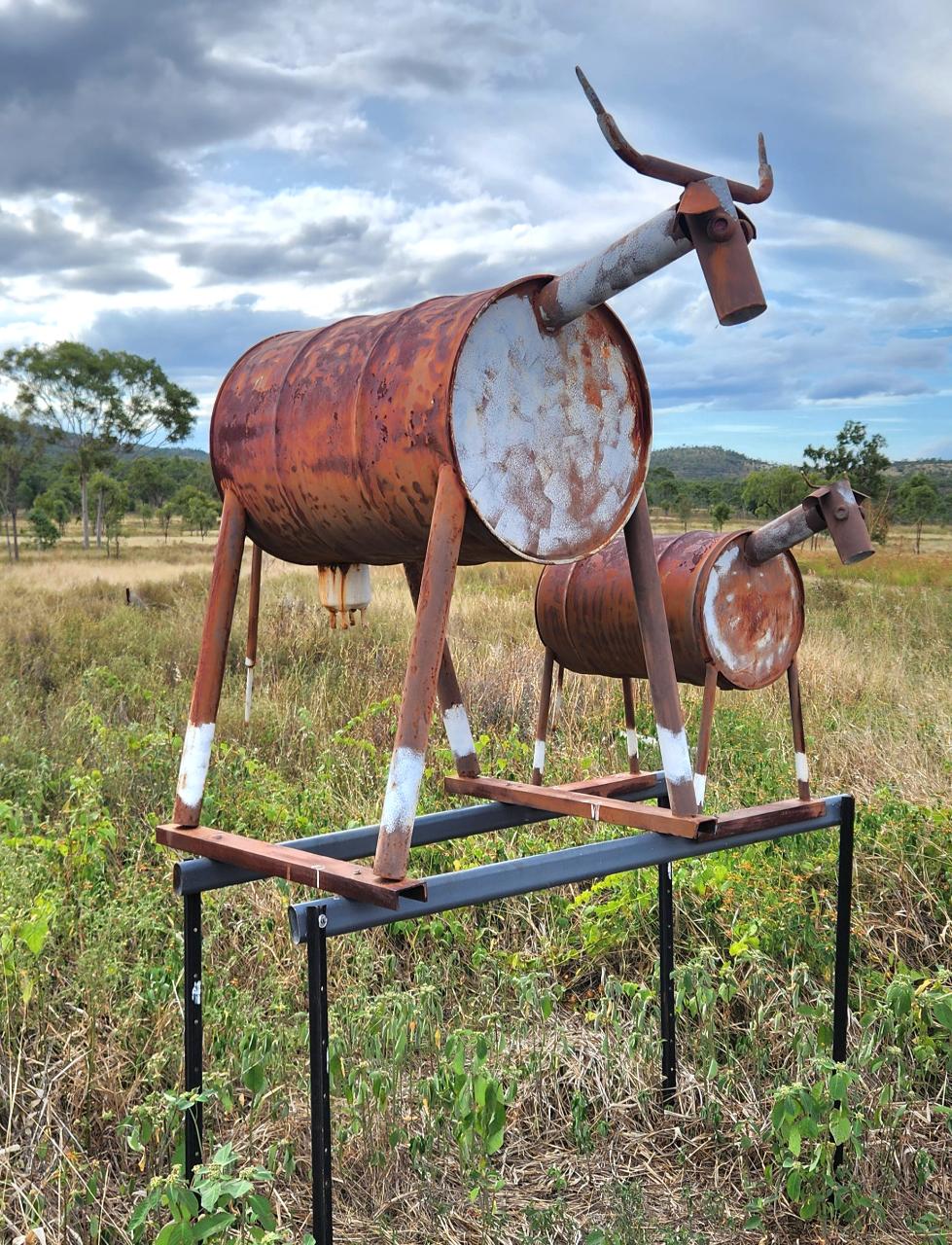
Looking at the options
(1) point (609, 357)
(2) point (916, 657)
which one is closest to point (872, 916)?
(1) point (609, 357)

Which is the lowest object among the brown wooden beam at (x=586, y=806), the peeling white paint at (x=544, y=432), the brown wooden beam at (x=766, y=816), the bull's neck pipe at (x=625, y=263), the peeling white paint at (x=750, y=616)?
the brown wooden beam at (x=766, y=816)

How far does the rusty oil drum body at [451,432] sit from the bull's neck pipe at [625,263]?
102mm

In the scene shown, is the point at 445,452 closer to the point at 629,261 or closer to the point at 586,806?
the point at 629,261

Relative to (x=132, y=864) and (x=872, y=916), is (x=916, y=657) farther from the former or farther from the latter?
(x=132, y=864)

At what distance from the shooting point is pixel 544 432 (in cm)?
208

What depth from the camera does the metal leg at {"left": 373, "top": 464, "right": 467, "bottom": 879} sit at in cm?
191

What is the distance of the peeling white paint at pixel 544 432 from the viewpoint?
1.97m

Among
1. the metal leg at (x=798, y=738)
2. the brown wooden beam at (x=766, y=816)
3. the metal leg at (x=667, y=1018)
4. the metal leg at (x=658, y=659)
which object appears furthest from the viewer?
the metal leg at (x=667, y=1018)

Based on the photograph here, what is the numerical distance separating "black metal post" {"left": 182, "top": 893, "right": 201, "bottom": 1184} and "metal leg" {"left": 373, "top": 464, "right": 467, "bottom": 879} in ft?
2.29

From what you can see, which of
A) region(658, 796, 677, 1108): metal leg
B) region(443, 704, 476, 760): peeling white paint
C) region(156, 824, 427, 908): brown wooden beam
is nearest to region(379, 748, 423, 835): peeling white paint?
region(156, 824, 427, 908): brown wooden beam

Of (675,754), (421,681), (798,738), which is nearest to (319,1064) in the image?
(421,681)

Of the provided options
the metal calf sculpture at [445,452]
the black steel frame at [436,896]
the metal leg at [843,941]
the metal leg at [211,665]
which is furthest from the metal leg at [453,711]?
the metal leg at [843,941]

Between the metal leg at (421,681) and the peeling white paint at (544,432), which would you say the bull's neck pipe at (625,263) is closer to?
the peeling white paint at (544,432)

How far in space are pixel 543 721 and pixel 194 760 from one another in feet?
3.96
